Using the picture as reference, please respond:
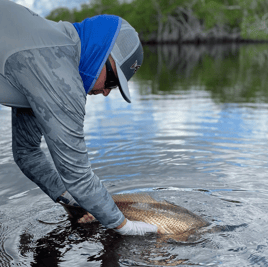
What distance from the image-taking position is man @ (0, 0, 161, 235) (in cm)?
241

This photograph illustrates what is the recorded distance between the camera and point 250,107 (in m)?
10.1

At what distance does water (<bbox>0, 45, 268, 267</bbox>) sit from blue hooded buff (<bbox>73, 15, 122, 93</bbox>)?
1.53 meters

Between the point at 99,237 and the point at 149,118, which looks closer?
the point at 99,237

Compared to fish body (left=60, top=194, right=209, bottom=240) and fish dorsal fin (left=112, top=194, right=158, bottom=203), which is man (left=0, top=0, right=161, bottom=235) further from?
fish dorsal fin (left=112, top=194, right=158, bottom=203)

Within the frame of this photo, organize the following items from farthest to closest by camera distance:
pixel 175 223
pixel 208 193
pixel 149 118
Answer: pixel 149 118 → pixel 208 193 → pixel 175 223

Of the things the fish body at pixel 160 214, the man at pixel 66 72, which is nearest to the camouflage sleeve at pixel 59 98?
the man at pixel 66 72

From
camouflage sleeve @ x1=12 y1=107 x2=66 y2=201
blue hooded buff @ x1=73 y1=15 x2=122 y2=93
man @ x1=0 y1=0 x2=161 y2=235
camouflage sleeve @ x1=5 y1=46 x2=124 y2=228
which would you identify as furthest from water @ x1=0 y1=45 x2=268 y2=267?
blue hooded buff @ x1=73 y1=15 x2=122 y2=93

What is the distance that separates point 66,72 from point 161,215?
5.39 ft

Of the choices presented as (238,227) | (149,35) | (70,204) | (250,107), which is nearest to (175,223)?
(238,227)

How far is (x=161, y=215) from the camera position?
3.46m

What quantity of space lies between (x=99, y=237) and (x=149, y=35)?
276ft

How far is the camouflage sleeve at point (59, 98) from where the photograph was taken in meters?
2.39

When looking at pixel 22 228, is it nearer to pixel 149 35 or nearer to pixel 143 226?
pixel 143 226

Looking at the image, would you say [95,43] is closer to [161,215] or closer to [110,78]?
[110,78]
